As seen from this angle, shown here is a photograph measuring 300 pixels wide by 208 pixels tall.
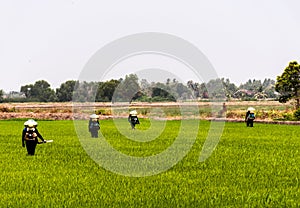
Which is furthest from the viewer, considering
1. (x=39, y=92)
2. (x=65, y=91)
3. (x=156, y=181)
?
(x=39, y=92)

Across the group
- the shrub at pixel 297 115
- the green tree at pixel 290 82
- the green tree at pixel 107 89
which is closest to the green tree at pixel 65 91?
the green tree at pixel 107 89

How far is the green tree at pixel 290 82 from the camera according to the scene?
3600 centimetres

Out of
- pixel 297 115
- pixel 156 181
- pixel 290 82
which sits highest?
pixel 290 82

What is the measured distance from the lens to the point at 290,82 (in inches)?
1415

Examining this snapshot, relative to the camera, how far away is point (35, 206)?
6500 millimetres

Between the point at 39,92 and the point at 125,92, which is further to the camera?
the point at 39,92

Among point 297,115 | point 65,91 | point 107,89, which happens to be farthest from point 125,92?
point 65,91

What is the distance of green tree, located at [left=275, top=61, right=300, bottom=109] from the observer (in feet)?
118

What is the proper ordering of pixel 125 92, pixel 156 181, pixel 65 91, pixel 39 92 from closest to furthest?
1. pixel 156 181
2. pixel 125 92
3. pixel 65 91
4. pixel 39 92

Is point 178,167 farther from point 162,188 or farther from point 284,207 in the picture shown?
point 284,207

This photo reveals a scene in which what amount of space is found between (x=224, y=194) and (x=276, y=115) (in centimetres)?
2691

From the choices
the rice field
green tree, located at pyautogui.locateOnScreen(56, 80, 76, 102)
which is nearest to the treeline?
green tree, located at pyautogui.locateOnScreen(56, 80, 76, 102)

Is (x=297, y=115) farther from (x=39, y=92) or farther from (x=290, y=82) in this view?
(x=39, y=92)

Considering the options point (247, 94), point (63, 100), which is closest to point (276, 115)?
point (63, 100)
